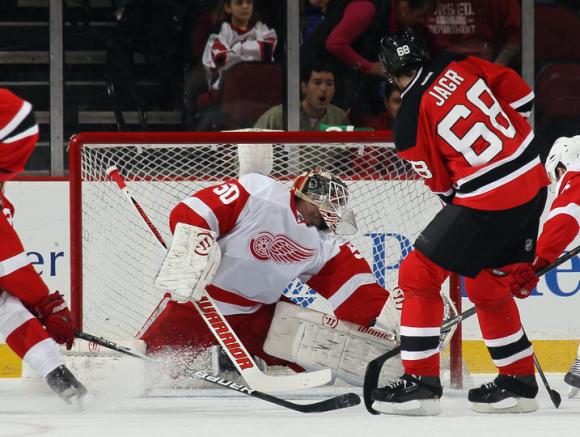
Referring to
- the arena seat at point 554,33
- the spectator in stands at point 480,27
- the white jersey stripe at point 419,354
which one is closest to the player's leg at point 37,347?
the white jersey stripe at point 419,354

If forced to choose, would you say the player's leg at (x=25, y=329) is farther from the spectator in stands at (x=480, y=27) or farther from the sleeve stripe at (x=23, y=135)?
the spectator in stands at (x=480, y=27)

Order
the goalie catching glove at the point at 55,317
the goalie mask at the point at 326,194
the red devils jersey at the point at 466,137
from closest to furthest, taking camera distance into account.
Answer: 1. the red devils jersey at the point at 466,137
2. the goalie catching glove at the point at 55,317
3. the goalie mask at the point at 326,194

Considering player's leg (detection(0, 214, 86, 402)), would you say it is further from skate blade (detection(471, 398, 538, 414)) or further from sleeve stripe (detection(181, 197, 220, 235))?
skate blade (detection(471, 398, 538, 414))

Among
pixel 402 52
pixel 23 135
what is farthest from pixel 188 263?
pixel 402 52

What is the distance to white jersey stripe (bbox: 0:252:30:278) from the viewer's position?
11.1 feet

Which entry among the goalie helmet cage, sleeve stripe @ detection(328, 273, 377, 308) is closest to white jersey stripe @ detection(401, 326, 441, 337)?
sleeve stripe @ detection(328, 273, 377, 308)

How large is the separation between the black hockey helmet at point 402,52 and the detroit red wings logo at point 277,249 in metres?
0.76

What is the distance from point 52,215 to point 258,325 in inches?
38.7

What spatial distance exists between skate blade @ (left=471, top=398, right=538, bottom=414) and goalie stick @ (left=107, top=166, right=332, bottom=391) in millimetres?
419

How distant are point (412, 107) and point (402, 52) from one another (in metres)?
0.16

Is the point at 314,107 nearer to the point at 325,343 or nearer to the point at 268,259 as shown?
the point at 268,259

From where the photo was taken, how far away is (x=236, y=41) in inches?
202

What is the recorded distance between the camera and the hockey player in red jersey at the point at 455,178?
10.6ft

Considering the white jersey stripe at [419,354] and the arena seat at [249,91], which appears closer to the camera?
the white jersey stripe at [419,354]
